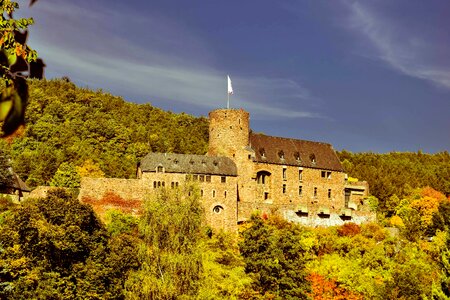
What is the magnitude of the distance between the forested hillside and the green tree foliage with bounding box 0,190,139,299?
21.6m

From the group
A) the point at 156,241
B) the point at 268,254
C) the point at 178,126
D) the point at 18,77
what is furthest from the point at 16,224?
the point at 178,126

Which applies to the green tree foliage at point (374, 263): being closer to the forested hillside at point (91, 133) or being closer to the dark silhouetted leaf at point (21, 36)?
the forested hillside at point (91, 133)

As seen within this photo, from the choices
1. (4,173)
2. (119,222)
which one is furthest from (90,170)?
(119,222)

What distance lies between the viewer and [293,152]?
205 ft

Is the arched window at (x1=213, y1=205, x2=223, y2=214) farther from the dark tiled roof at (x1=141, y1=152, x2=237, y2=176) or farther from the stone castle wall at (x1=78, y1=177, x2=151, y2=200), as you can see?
the stone castle wall at (x1=78, y1=177, x2=151, y2=200)

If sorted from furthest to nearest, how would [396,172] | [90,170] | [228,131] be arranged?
1. [396,172]
2. [90,170]
3. [228,131]

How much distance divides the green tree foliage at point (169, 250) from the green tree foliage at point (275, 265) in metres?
3.51

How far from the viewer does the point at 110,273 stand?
36.3 meters

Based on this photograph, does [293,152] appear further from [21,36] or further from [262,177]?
[21,36]

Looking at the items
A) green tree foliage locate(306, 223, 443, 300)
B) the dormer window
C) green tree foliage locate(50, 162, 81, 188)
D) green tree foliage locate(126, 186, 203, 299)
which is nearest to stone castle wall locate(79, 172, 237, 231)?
the dormer window

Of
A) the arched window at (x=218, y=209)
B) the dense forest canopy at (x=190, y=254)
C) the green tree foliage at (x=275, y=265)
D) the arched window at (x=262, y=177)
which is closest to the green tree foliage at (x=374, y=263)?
the dense forest canopy at (x=190, y=254)

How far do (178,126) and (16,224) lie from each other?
212 ft

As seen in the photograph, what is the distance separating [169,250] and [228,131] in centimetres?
2265

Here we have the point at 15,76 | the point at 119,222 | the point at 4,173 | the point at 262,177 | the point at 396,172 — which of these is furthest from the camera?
the point at 396,172
